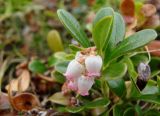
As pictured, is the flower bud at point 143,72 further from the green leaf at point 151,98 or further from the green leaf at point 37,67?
the green leaf at point 37,67

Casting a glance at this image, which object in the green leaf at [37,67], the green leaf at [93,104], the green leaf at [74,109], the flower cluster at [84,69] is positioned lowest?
the green leaf at [74,109]

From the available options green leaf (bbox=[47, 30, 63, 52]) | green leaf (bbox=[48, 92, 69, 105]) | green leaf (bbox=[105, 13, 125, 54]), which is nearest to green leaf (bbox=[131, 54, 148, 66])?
green leaf (bbox=[105, 13, 125, 54])

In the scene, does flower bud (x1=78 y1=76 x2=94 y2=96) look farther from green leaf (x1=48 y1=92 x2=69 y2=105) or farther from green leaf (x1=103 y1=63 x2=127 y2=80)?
green leaf (x1=48 y1=92 x2=69 y2=105)

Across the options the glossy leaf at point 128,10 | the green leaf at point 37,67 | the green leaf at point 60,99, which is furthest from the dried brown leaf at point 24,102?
the glossy leaf at point 128,10

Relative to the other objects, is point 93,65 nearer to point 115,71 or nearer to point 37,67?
point 115,71

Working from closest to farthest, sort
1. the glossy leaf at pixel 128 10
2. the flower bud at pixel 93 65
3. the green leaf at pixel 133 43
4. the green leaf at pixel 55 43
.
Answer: the flower bud at pixel 93 65 < the green leaf at pixel 133 43 < the glossy leaf at pixel 128 10 < the green leaf at pixel 55 43

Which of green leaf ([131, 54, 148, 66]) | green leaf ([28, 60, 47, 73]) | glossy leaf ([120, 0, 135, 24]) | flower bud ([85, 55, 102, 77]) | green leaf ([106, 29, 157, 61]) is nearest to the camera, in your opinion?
flower bud ([85, 55, 102, 77])

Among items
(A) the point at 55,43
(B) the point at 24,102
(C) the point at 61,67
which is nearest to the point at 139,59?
(C) the point at 61,67
